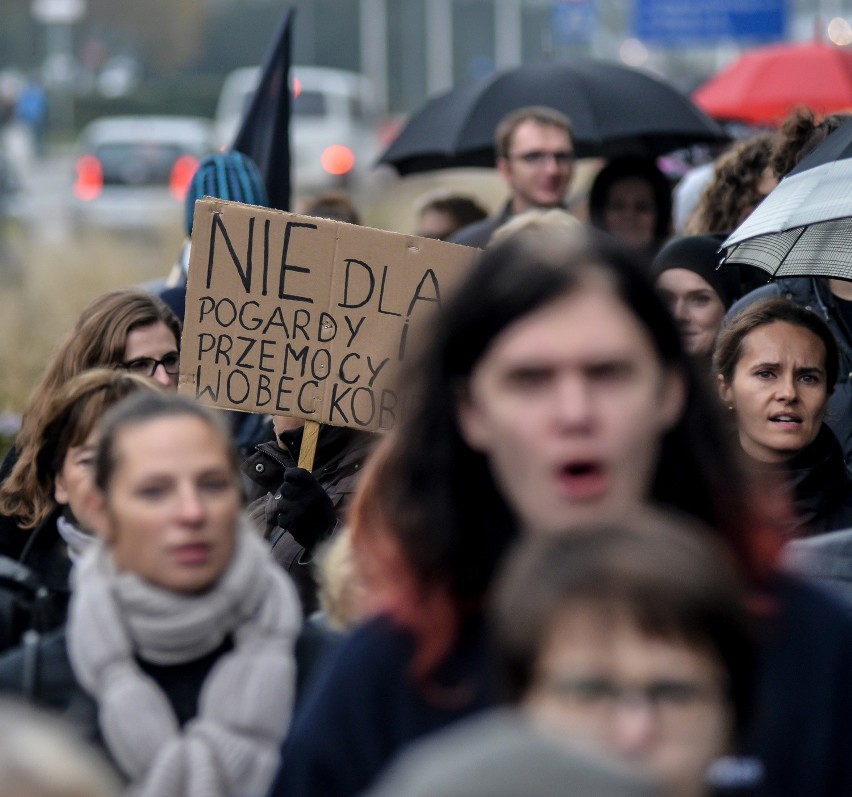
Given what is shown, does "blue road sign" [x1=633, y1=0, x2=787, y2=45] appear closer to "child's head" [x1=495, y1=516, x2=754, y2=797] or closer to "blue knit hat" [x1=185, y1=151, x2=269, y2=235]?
"blue knit hat" [x1=185, y1=151, x2=269, y2=235]

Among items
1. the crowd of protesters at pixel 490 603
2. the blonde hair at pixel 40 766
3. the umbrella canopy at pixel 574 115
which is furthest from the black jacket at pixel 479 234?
the blonde hair at pixel 40 766

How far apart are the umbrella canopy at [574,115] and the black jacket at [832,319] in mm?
2951

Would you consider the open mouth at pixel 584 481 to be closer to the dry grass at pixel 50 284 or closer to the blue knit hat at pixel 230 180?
the blue knit hat at pixel 230 180

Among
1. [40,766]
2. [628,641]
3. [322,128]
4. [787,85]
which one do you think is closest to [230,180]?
[628,641]

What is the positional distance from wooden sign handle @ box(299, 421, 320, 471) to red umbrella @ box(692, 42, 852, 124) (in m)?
6.95

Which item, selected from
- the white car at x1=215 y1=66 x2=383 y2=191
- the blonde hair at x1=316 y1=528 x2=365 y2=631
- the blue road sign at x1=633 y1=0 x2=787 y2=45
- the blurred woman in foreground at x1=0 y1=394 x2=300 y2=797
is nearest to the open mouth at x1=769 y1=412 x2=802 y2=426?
the blonde hair at x1=316 y1=528 x2=365 y2=631

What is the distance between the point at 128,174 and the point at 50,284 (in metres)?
11.4

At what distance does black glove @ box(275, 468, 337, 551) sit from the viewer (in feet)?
13.3

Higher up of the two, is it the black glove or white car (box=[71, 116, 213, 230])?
white car (box=[71, 116, 213, 230])

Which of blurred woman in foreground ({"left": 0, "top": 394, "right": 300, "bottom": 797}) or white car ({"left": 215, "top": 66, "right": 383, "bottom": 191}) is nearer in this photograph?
blurred woman in foreground ({"left": 0, "top": 394, "right": 300, "bottom": 797})

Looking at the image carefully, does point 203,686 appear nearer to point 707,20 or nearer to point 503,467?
point 503,467

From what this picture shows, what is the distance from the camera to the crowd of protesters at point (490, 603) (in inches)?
63.3

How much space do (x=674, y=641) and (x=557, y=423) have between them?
0.36 m

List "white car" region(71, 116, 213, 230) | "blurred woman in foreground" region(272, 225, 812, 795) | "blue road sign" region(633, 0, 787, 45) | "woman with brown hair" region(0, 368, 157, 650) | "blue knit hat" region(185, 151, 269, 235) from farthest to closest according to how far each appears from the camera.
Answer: "blue road sign" region(633, 0, 787, 45)
"white car" region(71, 116, 213, 230)
"blue knit hat" region(185, 151, 269, 235)
"woman with brown hair" region(0, 368, 157, 650)
"blurred woman in foreground" region(272, 225, 812, 795)
